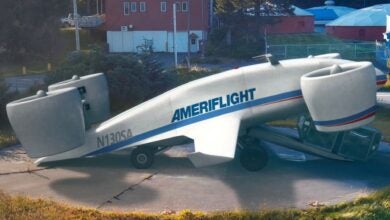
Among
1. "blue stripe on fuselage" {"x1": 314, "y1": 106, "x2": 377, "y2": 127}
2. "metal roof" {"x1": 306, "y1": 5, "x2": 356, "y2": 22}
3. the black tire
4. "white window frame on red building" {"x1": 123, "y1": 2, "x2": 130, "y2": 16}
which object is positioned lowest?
the black tire

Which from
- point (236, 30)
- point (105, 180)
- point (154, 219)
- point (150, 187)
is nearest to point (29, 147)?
point (105, 180)

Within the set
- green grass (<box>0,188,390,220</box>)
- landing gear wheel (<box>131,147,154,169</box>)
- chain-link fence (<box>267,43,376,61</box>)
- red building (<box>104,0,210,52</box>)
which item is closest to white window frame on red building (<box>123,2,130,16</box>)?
red building (<box>104,0,210,52</box>)

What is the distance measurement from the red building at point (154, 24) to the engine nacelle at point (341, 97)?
156 feet

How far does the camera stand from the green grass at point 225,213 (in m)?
12.4

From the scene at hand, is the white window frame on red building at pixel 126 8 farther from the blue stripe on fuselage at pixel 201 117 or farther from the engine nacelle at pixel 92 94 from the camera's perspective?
the blue stripe on fuselage at pixel 201 117

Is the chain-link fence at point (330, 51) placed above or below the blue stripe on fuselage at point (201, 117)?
below

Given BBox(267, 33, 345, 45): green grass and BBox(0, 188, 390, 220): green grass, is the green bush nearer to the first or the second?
BBox(0, 188, 390, 220): green grass

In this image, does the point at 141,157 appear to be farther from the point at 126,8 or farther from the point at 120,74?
the point at 126,8

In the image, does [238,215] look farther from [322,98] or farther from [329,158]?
[329,158]

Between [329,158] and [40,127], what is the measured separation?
28.1 feet

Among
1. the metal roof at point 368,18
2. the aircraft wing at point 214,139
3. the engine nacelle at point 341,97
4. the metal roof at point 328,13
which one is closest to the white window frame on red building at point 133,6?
the metal roof at point 368,18

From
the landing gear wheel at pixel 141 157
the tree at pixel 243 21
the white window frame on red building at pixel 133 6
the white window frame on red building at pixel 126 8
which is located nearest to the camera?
the landing gear wheel at pixel 141 157

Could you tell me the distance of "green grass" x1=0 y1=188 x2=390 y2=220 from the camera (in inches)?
490

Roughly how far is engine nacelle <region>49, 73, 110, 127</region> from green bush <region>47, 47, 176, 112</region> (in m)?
7.68
